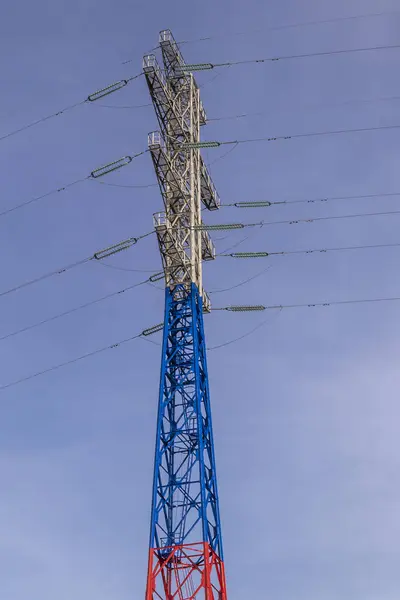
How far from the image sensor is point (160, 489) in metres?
53.9

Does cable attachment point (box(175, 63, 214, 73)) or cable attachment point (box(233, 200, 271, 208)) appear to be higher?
cable attachment point (box(175, 63, 214, 73))

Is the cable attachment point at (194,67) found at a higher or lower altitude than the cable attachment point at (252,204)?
higher

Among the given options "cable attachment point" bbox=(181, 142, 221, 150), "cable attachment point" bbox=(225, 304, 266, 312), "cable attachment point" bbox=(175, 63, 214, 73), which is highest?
"cable attachment point" bbox=(175, 63, 214, 73)

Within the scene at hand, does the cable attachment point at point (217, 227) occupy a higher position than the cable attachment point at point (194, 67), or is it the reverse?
the cable attachment point at point (194, 67)

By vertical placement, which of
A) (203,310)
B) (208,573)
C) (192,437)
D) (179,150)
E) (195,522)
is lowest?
(208,573)

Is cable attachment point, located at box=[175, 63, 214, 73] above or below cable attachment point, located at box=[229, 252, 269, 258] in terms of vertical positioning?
above

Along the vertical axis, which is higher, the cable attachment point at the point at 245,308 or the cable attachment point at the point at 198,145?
the cable attachment point at the point at 198,145

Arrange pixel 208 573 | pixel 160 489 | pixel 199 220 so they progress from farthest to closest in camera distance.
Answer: pixel 199 220 → pixel 160 489 → pixel 208 573

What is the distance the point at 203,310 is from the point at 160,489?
13.3 metres

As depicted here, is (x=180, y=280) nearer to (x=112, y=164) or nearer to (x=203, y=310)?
(x=203, y=310)

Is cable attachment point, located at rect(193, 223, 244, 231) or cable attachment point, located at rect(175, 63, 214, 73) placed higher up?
cable attachment point, located at rect(175, 63, 214, 73)

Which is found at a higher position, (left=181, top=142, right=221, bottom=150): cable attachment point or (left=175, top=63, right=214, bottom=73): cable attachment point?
(left=175, top=63, right=214, bottom=73): cable attachment point

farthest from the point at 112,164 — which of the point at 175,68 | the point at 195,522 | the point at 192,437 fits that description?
the point at 195,522

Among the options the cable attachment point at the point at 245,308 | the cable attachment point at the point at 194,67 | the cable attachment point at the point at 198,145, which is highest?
the cable attachment point at the point at 194,67
